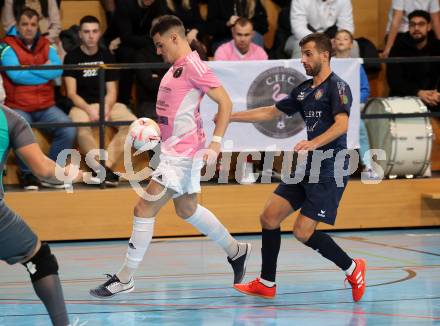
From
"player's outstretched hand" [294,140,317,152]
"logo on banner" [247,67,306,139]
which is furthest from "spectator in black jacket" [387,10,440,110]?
"player's outstretched hand" [294,140,317,152]

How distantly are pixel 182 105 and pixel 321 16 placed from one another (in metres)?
4.89

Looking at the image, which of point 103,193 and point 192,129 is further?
point 103,193

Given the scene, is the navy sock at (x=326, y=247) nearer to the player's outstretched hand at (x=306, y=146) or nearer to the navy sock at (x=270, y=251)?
the navy sock at (x=270, y=251)

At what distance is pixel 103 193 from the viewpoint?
9.96 m

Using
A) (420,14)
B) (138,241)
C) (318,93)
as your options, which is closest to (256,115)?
(318,93)

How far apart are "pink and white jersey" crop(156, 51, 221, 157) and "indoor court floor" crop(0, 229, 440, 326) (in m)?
1.15

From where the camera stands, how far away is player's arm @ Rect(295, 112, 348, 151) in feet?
22.0

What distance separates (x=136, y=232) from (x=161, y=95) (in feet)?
3.41

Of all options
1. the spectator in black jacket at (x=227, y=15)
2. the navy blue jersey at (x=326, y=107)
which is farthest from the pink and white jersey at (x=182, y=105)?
the spectator in black jacket at (x=227, y=15)

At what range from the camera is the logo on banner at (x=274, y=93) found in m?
10.0

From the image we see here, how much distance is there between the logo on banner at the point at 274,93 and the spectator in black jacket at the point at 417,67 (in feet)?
5.18

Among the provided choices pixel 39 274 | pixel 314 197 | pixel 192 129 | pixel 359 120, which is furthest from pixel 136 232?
pixel 359 120

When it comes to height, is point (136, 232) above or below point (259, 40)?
below

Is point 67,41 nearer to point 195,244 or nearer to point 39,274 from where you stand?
point 195,244
